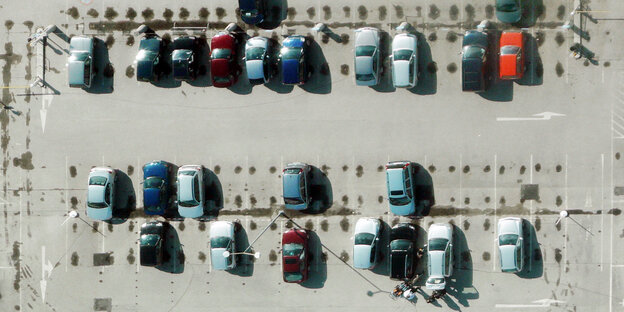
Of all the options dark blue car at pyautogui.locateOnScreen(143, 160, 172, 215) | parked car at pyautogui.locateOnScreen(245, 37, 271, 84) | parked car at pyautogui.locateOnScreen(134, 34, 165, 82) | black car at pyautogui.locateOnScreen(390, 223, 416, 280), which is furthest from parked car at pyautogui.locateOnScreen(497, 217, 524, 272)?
parked car at pyautogui.locateOnScreen(134, 34, 165, 82)

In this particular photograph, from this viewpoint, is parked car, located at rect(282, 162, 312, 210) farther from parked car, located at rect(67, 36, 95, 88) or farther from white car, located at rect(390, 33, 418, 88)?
parked car, located at rect(67, 36, 95, 88)

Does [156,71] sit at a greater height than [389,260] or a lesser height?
greater

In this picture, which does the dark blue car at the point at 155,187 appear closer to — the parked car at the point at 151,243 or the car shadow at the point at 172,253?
the parked car at the point at 151,243

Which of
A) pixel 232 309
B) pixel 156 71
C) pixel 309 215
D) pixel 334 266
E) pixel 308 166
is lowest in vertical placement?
pixel 232 309

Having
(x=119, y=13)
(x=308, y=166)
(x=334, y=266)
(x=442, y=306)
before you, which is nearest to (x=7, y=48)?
(x=119, y=13)

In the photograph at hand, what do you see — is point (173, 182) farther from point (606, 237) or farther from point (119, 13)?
point (606, 237)
